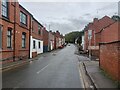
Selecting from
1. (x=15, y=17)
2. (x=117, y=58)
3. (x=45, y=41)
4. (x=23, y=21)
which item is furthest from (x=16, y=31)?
(x=45, y=41)

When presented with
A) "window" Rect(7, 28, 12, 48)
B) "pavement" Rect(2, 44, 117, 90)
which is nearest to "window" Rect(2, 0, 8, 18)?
"window" Rect(7, 28, 12, 48)

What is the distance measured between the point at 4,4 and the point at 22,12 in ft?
24.0

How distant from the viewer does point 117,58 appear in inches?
437

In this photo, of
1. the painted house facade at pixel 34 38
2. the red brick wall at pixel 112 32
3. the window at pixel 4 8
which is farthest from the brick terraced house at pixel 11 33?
the red brick wall at pixel 112 32

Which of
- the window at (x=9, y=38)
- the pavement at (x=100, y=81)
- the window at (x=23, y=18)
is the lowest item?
the pavement at (x=100, y=81)

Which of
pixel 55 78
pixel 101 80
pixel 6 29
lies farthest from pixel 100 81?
pixel 6 29

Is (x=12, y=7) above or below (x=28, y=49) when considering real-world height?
above

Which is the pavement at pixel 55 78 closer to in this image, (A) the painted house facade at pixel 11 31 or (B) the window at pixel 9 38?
(A) the painted house facade at pixel 11 31

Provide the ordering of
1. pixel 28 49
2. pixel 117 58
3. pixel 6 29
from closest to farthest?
pixel 117 58 < pixel 6 29 < pixel 28 49

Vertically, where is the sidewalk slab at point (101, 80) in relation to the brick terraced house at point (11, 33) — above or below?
below

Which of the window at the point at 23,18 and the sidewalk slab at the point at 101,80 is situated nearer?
the sidewalk slab at the point at 101,80

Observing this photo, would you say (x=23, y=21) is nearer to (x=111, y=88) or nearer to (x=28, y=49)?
(x=28, y=49)

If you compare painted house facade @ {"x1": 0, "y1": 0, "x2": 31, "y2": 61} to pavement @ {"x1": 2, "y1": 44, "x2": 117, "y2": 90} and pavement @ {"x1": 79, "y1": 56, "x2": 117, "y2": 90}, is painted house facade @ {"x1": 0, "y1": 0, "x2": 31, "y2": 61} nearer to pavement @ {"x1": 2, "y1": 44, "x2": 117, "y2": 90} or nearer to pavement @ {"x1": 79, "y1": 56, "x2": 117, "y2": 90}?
pavement @ {"x1": 2, "y1": 44, "x2": 117, "y2": 90}

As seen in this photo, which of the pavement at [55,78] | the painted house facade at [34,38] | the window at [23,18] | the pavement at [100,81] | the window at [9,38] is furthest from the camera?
the painted house facade at [34,38]
